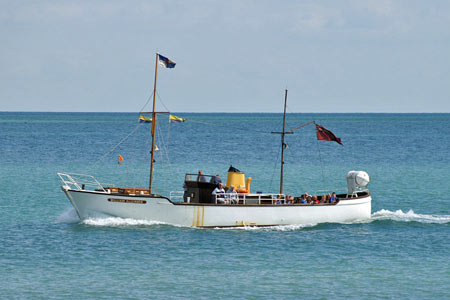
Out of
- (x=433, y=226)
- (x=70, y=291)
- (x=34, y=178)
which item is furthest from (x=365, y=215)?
(x=34, y=178)

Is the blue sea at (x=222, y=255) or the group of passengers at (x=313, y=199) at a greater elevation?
the group of passengers at (x=313, y=199)

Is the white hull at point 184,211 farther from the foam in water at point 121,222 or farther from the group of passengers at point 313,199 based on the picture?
the group of passengers at point 313,199

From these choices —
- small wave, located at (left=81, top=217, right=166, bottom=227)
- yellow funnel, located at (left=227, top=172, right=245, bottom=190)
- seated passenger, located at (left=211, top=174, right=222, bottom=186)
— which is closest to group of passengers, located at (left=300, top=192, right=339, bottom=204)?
yellow funnel, located at (left=227, top=172, right=245, bottom=190)

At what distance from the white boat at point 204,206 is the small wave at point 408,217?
4346 millimetres

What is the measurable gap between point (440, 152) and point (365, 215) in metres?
71.0

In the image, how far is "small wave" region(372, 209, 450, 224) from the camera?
48000 millimetres

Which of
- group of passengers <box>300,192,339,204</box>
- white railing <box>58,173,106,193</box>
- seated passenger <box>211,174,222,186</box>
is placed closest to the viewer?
white railing <box>58,173,106,193</box>

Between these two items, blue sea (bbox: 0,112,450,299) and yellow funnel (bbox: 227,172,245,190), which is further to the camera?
yellow funnel (bbox: 227,172,245,190)

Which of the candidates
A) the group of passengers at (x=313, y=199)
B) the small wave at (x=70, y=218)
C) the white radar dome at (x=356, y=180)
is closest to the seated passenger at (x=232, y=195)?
the group of passengers at (x=313, y=199)

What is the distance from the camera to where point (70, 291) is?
3066 centimetres

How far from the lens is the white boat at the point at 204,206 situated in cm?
4269
